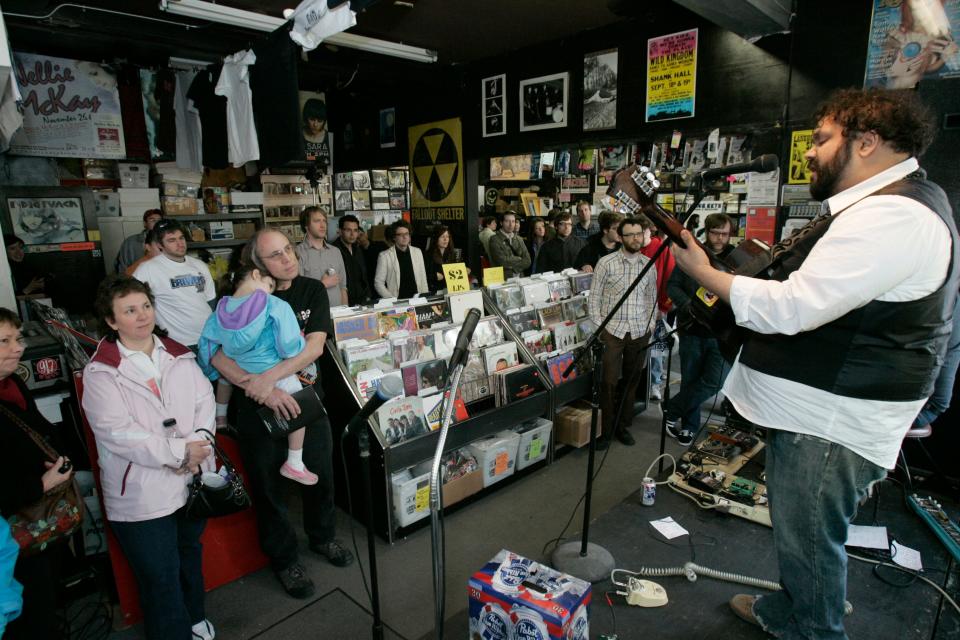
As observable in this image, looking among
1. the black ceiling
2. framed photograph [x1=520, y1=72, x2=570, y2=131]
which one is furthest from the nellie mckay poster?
framed photograph [x1=520, y1=72, x2=570, y2=131]

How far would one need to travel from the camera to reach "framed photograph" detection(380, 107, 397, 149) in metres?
6.29

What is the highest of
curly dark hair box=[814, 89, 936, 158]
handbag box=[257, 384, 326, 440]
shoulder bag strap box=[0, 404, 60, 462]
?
curly dark hair box=[814, 89, 936, 158]

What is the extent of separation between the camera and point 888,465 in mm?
1586

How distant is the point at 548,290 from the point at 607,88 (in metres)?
1.80

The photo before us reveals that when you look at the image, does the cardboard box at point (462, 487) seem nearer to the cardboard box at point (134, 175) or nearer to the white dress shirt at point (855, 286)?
the white dress shirt at point (855, 286)

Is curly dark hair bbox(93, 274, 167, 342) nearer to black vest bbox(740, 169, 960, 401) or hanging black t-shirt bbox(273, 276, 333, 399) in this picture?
hanging black t-shirt bbox(273, 276, 333, 399)

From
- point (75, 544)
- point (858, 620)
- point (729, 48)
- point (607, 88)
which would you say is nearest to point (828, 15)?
point (729, 48)

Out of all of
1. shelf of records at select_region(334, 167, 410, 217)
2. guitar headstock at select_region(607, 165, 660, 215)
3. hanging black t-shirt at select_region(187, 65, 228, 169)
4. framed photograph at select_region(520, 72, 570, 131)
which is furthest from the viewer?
shelf of records at select_region(334, 167, 410, 217)

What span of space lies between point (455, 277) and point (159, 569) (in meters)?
2.31

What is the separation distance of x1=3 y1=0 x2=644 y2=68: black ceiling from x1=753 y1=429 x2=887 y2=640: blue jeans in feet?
11.4

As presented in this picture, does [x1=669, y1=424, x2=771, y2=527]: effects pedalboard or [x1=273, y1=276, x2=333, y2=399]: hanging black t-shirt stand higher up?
[x1=273, y1=276, x2=333, y2=399]: hanging black t-shirt

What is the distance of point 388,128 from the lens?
638cm

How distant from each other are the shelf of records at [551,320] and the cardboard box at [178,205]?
4.32 m

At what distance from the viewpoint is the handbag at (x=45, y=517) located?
5.58ft
